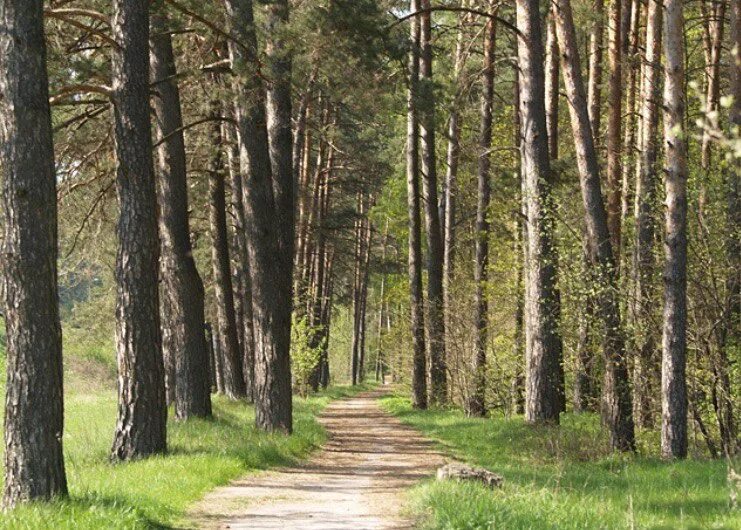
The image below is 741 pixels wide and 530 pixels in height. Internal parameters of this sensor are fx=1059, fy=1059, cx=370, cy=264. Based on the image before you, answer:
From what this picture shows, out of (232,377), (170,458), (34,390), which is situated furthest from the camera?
(232,377)

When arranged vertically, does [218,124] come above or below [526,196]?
above

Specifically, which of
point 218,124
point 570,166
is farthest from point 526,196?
point 218,124

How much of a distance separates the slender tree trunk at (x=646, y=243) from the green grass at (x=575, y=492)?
116cm

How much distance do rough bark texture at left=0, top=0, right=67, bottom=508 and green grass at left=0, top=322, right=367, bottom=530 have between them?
400mm

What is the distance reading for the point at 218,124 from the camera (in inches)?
968

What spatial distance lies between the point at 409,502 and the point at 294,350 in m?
22.8

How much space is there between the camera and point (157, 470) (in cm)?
1160

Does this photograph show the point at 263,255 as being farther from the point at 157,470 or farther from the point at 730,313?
the point at 730,313

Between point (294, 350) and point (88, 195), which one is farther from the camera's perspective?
point (294, 350)

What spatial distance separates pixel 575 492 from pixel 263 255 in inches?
305

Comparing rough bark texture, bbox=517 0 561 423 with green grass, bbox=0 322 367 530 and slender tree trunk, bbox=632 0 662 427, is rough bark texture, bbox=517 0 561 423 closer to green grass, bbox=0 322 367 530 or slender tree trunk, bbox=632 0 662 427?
slender tree trunk, bbox=632 0 662 427

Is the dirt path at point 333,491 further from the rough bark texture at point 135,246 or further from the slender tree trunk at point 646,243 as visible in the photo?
the slender tree trunk at point 646,243

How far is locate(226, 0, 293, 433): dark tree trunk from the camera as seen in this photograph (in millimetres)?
16312

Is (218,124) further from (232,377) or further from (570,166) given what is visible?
(570,166)
